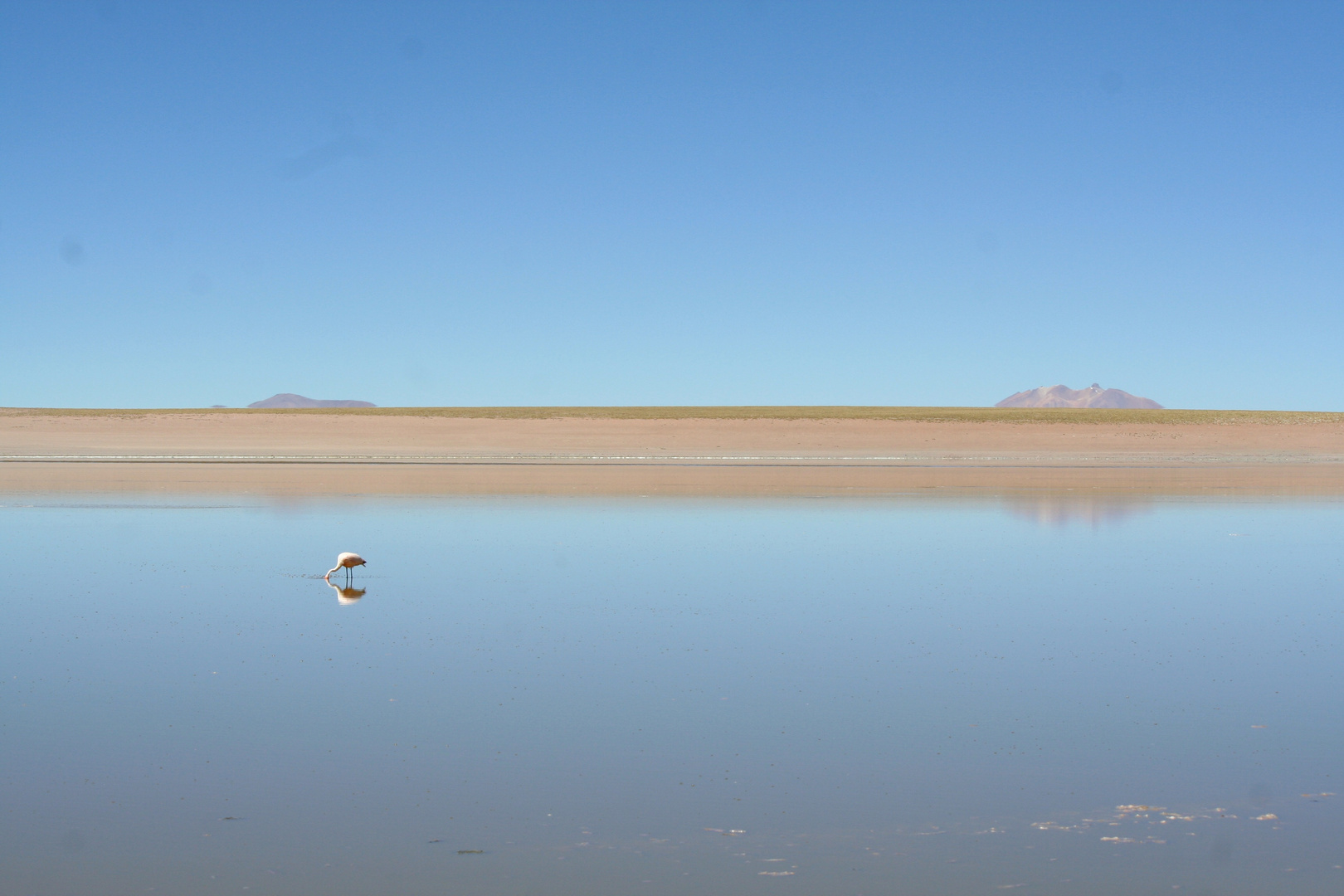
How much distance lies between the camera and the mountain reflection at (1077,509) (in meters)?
18.8

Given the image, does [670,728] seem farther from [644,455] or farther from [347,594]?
[644,455]

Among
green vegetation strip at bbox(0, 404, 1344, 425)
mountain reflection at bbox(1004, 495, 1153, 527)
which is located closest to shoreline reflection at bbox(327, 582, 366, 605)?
mountain reflection at bbox(1004, 495, 1153, 527)

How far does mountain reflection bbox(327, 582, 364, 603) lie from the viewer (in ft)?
33.9

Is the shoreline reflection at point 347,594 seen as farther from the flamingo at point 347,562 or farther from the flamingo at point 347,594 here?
the flamingo at point 347,562

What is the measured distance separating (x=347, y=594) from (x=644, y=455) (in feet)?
119

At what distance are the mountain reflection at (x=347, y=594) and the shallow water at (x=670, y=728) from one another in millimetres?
226

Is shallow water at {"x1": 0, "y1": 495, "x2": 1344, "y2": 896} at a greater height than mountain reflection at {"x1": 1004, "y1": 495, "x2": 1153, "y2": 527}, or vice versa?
mountain reflection at {"x1": 1004, "y1": 495, "x2": 1153, "y2": 527}

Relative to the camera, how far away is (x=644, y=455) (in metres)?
46.8

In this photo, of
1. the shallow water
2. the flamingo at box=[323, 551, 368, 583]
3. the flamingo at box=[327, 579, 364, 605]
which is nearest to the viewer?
the shallow water

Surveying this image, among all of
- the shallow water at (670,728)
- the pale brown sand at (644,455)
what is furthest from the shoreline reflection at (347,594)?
the pale brown sand at (644,455)

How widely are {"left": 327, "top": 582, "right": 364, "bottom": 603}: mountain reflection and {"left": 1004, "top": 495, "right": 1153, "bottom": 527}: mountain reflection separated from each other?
11.7 m

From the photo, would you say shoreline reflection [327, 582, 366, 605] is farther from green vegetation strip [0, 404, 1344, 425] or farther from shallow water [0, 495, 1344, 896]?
green vegetation strip [0, 404, 1344, 425]

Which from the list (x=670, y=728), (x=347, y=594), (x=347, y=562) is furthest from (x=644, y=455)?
(x=670, y=728)

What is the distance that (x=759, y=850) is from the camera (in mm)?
4430
